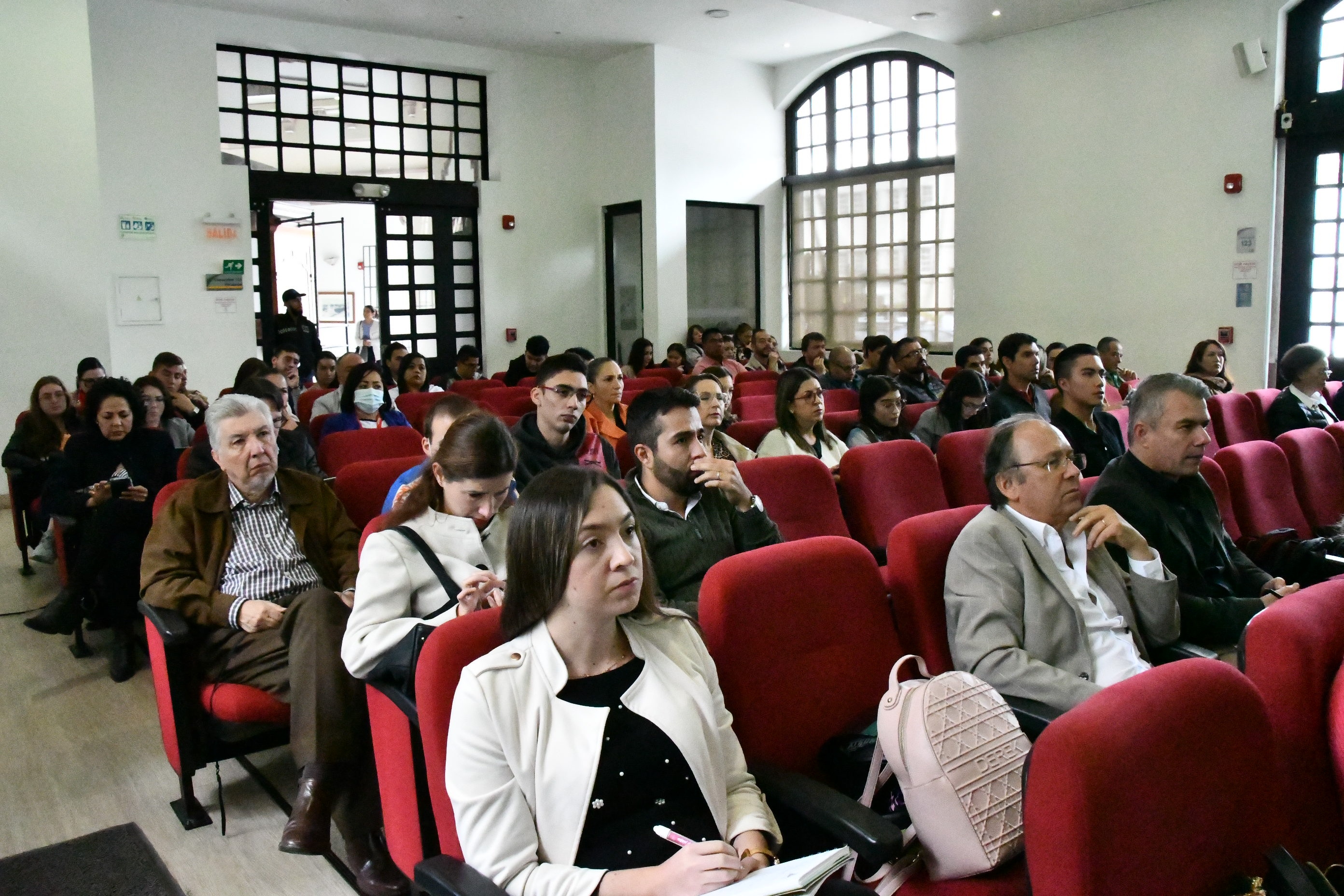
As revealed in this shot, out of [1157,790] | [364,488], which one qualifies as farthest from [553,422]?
[1157,790]

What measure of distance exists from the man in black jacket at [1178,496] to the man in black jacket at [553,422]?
71.2 inches

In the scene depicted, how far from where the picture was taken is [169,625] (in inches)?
107

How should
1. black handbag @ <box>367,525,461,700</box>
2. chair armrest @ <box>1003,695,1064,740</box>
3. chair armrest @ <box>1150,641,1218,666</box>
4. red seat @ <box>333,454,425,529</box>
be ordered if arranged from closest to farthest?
chair armrest @ <box>1003,695,1064,740</box> < black handbag @ <box>367,525,461,700</box> < chair armrest @ <box>1150,641,1218,666</box> < red seat @ <box>333,454,425,529</box>

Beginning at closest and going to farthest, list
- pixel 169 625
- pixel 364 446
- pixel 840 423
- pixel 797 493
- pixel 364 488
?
pixel 169 625
pixel 364 488
pixel 797 493
pixel 364 446
pixel 840 423

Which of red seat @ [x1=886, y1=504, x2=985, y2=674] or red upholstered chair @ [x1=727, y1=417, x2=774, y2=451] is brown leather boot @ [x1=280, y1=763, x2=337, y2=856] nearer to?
red seat @ [x1=886, y1=504, x2=985, y2=674]

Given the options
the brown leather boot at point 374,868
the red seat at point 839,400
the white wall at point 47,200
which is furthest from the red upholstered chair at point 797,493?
the white wall at point 47,200

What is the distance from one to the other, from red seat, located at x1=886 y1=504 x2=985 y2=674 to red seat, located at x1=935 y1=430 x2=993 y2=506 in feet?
6.14

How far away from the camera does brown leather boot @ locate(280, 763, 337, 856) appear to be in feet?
7.91

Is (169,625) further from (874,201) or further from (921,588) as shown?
(874,201)

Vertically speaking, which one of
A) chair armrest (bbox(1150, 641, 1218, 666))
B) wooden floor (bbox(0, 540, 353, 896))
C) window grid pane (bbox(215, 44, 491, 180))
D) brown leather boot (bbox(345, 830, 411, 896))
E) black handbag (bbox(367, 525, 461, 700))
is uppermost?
window grid pane (bbox(215, 44, 491, 180))

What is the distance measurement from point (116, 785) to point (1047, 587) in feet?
9.35

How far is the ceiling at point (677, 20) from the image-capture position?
8.84 metres

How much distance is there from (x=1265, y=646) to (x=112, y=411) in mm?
4514

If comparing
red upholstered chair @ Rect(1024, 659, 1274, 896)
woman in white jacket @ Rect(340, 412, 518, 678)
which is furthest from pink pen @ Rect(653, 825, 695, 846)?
woman in white jacket @ Rect(340, 412, 518, 678)
